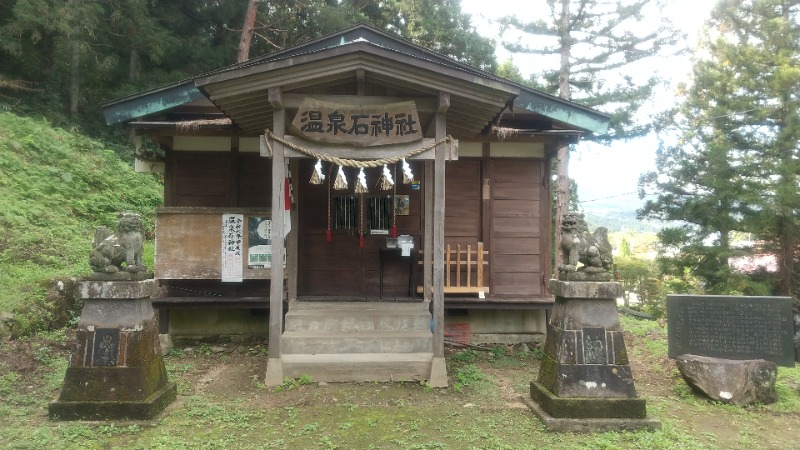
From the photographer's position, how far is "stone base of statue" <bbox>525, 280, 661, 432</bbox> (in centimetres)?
536

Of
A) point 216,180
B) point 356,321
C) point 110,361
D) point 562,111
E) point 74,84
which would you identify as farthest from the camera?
point 74,84

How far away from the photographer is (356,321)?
7.57m

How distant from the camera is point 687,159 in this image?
1666cm

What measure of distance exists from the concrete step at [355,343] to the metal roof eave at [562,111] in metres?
4.29

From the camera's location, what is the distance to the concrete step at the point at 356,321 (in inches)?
297

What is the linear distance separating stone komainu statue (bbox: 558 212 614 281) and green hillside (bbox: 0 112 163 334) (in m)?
8.36

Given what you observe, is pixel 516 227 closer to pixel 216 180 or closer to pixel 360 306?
pixel 360 306

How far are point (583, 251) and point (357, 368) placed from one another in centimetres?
340

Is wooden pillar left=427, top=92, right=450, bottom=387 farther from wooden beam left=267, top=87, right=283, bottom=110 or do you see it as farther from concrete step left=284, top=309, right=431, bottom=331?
wooden beam left=267, top=87, right=283, bottom=110

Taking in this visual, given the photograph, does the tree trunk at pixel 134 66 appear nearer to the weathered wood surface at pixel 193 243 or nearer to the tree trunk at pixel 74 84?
the tree trunk at pixel 74 84

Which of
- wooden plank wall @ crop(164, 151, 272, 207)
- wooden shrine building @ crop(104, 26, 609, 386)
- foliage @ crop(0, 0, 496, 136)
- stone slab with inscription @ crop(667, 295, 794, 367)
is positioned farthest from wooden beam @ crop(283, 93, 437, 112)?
foliage @ crop(0, 0, 496, 136)

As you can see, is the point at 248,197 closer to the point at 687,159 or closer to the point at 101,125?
the point at 101,125

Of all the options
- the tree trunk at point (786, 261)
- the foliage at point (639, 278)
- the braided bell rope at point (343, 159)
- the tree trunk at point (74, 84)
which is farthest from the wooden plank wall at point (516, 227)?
the tree trunk at point (74, 84)

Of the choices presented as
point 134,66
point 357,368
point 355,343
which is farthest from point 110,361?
point 134,66
